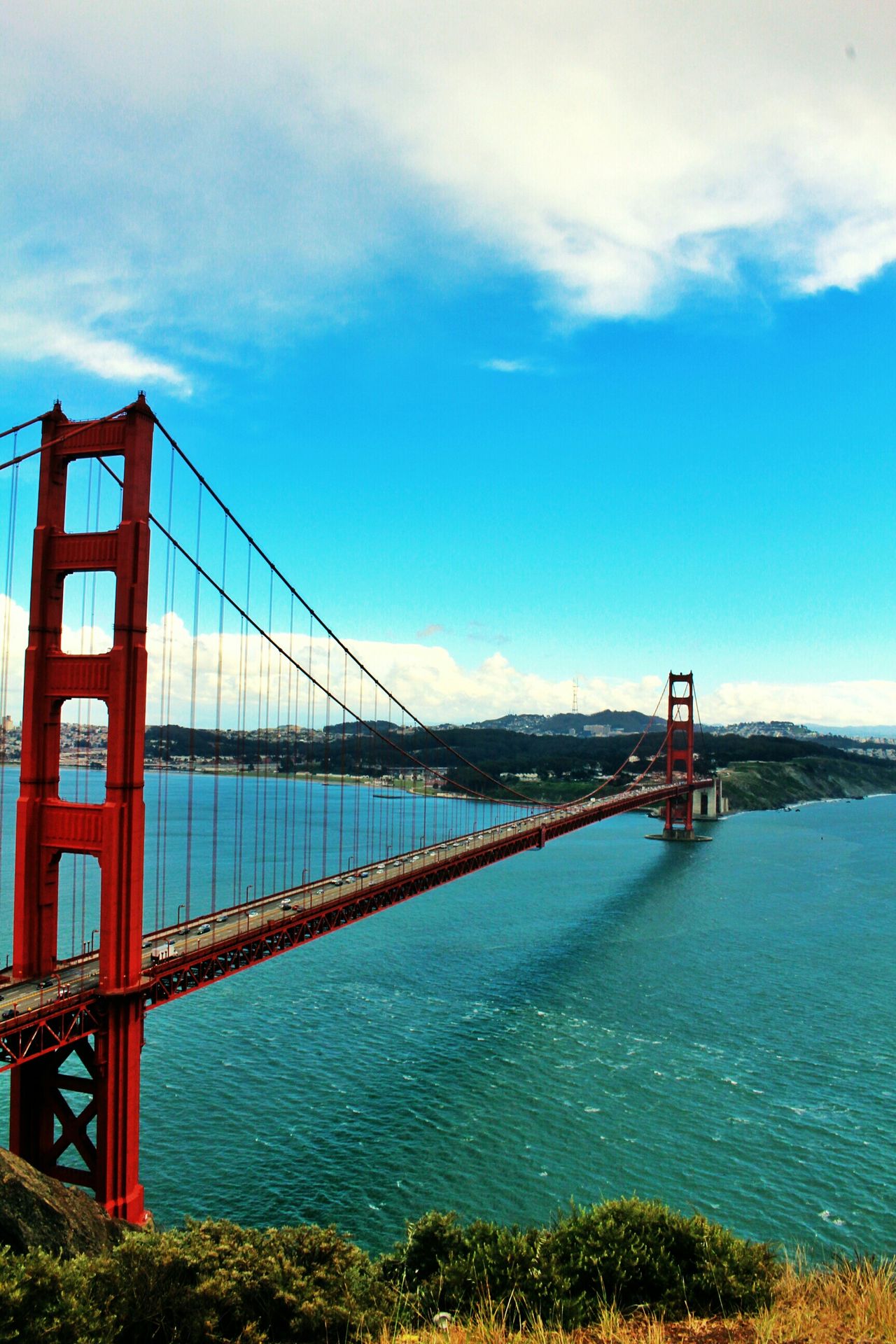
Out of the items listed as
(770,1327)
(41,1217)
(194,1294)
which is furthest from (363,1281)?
(770,1327)

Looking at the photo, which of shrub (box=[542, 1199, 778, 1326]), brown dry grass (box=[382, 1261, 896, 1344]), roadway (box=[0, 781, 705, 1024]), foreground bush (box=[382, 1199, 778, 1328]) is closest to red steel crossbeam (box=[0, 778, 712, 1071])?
roadway (box=[0, 781, 705, 1024])

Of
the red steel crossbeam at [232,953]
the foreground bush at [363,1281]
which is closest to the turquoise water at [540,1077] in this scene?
the red steel crossbeam at [232,953]

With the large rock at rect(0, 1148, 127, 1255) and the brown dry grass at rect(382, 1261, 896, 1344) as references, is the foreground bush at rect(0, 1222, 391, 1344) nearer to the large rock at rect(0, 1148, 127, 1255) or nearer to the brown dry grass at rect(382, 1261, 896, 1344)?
the large rock at rect(0, 1148, 127, 1255)

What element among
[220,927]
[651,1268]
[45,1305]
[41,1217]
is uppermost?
[220,927]

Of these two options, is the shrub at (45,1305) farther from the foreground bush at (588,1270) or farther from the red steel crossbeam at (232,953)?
the red steel crossbeam at (232,953)

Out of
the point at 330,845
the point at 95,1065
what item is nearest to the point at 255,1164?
the point at 95,1065

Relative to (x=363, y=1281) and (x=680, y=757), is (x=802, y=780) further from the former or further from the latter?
(x=363, y=1281)

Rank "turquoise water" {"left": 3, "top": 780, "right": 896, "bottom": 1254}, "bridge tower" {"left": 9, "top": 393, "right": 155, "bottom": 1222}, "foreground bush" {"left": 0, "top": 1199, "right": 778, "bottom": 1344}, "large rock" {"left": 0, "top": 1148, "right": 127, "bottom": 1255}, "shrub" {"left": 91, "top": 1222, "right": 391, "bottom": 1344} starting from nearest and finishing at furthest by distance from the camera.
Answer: "foreground bush" {"left": 0, "top": 1199, "right": 778, "bottom": 1344} < "shrub" {"left": 91, "top": 1222, "right": 391, "bottom": 1344} < "large rock" {"left": 0, "top": 1148, "right": 127, "bottom": 1255} < "bridge tower" {"left": 9, "top": 393, "right": 155, "bottom": 1222} < "turquoise water" {"left": 3, "top": 780, "right": 896, "bottom": 1254}
